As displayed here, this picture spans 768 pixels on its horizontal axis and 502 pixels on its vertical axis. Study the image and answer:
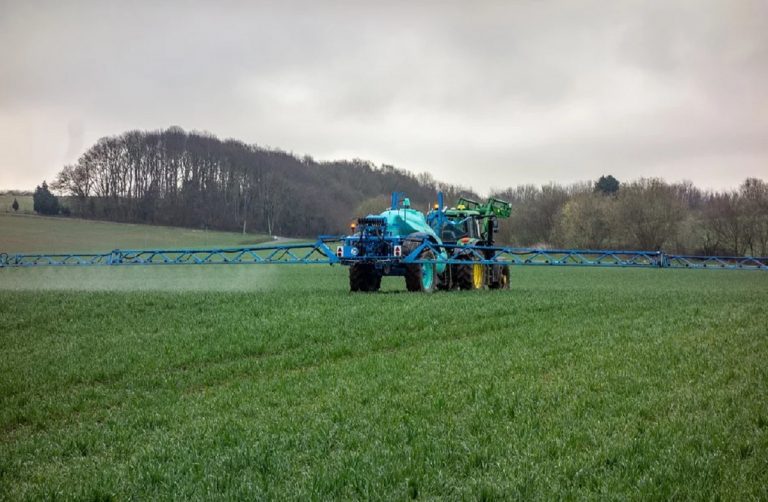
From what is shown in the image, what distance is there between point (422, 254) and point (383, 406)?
13.9 meters

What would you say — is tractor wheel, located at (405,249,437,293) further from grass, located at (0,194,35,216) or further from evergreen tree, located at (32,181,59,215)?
evergreen tree, located at (32,181,59,215)

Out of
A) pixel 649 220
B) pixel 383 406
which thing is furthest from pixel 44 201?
pixel 649 220

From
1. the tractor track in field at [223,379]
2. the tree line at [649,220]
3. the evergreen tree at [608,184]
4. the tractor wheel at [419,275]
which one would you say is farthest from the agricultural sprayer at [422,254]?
the evergreen tree at [608,184]

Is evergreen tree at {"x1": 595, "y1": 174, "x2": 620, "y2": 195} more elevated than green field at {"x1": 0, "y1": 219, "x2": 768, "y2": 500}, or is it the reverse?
evergreen tree at {"x1": 595, "y1": 174, "x2": 620, "y2": 195}

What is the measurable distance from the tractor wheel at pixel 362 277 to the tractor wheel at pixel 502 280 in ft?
19.8

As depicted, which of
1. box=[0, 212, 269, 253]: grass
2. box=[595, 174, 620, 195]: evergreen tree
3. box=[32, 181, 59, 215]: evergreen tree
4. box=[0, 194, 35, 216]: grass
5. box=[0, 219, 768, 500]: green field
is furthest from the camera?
box=[595, 174, 620, 195]: evergreen tree

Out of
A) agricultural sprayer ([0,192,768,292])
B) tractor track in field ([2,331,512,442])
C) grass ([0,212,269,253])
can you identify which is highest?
grass ([0,212,269,253])

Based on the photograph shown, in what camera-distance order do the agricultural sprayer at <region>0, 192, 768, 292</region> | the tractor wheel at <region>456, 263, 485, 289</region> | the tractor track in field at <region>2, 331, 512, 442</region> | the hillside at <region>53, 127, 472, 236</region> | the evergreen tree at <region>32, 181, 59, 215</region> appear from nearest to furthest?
the tractor track in field at <region>2, 331, 512, 442</region>
the agricultural sprayer at <region>0, 192, 768, 292</region>
the tractor wheel at <region>456, 263, 485, 289</region>
the evergreen tree at <region>32, 181, 59, 215</region>
the hillside at <region>53, 127, 472, 236</region>

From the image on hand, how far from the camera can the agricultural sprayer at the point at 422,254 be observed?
2083 cm

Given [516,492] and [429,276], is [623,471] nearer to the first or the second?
[516,492]

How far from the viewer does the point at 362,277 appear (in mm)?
22516

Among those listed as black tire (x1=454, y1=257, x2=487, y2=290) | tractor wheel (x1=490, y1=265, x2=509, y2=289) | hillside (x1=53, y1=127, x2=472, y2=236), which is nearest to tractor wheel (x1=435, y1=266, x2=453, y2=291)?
black tire (x1=454, y1=257, x2=487, y2=290)

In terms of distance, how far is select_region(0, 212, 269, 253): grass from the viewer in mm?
31927

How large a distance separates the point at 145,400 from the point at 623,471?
243 inches
